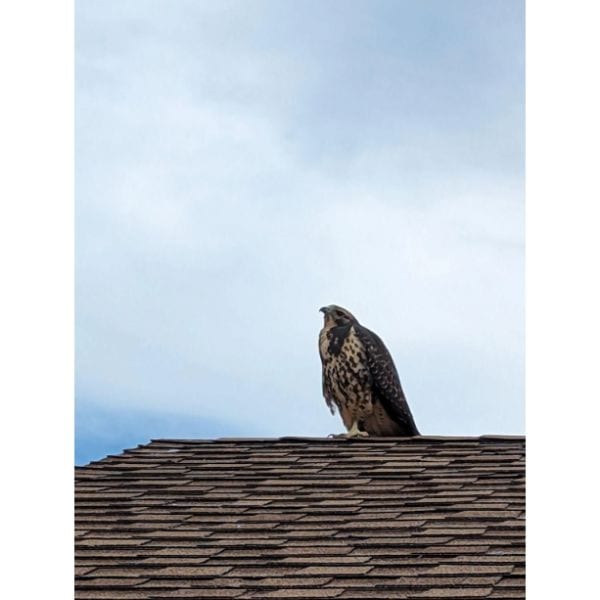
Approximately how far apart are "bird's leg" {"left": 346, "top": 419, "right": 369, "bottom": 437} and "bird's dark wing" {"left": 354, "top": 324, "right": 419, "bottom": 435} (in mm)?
194

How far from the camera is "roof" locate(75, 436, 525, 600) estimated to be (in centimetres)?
371

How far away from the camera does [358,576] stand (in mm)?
3756

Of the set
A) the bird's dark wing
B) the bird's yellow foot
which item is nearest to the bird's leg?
the bird's yellow foot

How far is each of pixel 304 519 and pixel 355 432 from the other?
1.96 m

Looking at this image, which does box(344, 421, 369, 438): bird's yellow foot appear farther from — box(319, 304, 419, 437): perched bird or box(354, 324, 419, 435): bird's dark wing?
box(354, 324, 419, 435): bird's dark wing

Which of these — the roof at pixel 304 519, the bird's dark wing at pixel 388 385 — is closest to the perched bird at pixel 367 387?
the bird's dark wing at pixel 388 385

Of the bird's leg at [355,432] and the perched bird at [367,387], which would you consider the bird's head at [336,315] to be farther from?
the bird's leg at [355,432]

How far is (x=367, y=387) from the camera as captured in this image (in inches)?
263

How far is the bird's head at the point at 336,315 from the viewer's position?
22.7 feet

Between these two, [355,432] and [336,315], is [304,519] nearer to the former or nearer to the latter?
[355,432]

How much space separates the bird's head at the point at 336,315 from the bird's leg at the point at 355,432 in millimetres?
599

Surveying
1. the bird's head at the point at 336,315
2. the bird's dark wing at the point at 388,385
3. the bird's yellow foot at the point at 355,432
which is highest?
the bird's head at the point at 336,315
